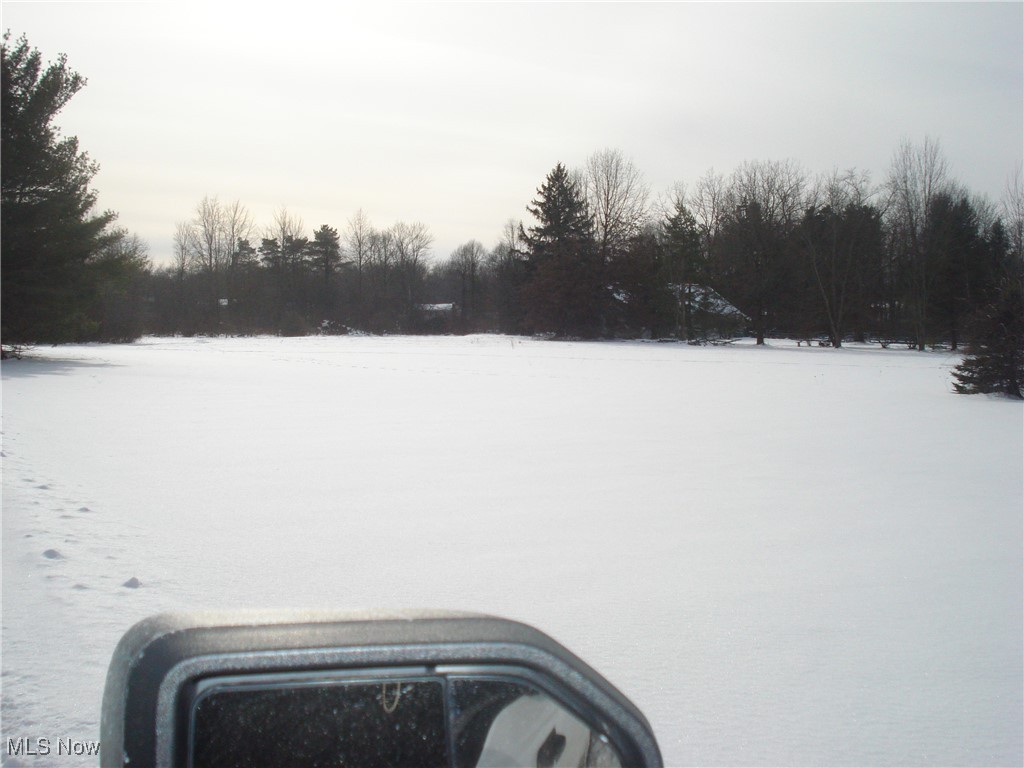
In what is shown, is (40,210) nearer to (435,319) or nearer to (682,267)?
(682,267)

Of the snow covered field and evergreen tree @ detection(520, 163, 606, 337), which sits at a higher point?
evergreen tree @ detection(520, 163, 606, 337)

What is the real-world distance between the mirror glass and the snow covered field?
1803mm

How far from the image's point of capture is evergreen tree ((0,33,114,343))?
18.5 metres

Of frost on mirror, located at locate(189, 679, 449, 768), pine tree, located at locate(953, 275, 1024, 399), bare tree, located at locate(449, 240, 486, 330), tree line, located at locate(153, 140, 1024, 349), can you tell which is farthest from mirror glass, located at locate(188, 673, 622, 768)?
bare tree, located at locate(449, 240, 486, 330)

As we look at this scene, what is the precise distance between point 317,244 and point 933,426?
5853 cm

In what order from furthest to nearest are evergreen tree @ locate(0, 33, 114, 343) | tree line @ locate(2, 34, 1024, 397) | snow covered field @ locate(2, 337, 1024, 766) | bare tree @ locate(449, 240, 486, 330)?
bare tree @ locate(449, 240, 486, 330)
tree line @ locate(2, 34, 1024, 397)
evergreen tree @ locate(0, 33, 114, 343)
snow covered field @ locate(2, 337, 1024, 766)

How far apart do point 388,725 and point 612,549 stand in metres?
3.88

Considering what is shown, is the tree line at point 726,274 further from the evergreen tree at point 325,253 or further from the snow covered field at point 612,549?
the snow covered field at point 612,549

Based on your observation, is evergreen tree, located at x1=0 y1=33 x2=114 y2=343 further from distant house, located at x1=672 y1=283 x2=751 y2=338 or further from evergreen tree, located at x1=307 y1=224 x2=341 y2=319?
evergreen tree, located at x1=307 y1=224 x2=341 y2=319

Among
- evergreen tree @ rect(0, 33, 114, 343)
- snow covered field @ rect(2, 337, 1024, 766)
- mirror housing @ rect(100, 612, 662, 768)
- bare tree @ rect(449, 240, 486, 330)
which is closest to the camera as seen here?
mirror housing @ rect(100, 612, 662, 768)

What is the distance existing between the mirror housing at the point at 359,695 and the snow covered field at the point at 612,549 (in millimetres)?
1813

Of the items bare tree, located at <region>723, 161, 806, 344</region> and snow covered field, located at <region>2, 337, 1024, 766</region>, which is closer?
snow covered field, located at <region>2, 337, 1024, 766</region>

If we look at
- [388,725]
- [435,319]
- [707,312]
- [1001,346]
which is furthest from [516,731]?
[435,319]

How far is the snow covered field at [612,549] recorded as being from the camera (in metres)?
2.75
